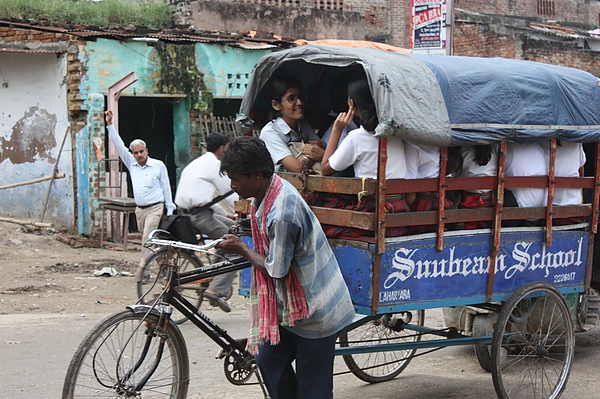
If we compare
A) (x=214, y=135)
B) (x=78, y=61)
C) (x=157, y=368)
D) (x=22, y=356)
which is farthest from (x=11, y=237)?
(x=157, y=368)

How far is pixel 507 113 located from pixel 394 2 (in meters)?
18.8

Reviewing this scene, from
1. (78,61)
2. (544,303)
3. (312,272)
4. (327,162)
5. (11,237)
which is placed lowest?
(11,237)

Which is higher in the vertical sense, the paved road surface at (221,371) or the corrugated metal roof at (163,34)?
the corrugated metal roof at (163,34)

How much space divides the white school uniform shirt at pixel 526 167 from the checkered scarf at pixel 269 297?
79.7 inches

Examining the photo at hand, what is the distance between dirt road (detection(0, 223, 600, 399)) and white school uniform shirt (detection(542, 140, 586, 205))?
1296mm

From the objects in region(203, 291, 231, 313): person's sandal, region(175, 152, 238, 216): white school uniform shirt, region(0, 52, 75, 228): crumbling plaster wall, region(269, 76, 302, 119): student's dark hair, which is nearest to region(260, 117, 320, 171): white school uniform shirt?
region(269, 76, 302, 119): student's dark hair

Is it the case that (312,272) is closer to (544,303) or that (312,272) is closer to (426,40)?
(544,303)

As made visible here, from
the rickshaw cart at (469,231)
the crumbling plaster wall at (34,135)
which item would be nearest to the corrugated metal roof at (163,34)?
the crumbling plaster wall at (34,135)

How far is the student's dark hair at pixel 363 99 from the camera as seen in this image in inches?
178

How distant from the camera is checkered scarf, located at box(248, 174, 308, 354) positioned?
3695mm

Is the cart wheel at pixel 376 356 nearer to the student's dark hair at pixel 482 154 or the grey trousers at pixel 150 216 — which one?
the student's dark hair at pixel 482 154

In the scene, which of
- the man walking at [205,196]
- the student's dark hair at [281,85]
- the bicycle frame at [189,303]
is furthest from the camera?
the man walking at [205,196]

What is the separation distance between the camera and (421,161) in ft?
15.4

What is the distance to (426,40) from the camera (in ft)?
41.5
